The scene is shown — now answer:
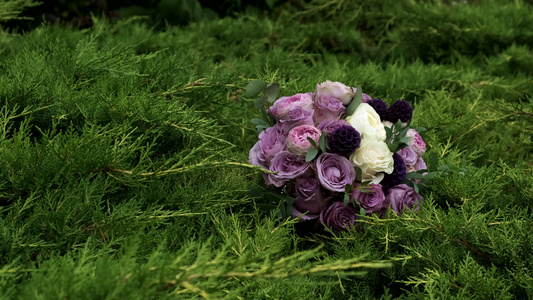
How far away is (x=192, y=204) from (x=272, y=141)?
1.00 ft

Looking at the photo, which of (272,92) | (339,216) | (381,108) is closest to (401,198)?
(339,216)

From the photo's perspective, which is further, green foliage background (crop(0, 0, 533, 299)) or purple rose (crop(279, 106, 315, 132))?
purple rose (crop(279, 106, 315, 132))

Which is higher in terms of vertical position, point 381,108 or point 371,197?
point 381,108

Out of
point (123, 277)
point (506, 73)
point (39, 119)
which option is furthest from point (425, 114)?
point (123, 277)

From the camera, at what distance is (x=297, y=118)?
1.46 m

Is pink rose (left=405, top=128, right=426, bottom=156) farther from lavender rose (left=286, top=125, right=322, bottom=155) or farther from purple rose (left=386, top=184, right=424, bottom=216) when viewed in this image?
lavender rose (left=286, top=125, right=322, bottom=155)

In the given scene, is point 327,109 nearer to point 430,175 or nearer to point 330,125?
point 330,125

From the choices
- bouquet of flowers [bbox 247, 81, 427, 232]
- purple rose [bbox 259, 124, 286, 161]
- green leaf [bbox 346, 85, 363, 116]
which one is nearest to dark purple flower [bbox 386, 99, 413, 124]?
bouquet of flowers [bbox 247, 81, 427, 232]

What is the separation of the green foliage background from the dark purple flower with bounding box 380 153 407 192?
0.11 meters

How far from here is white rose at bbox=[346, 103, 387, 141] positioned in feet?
4.77

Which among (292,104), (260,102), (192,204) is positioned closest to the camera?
(192,204)

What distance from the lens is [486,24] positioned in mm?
3129

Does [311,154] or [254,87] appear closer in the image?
[311,154]

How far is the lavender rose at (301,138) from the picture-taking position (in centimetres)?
142
